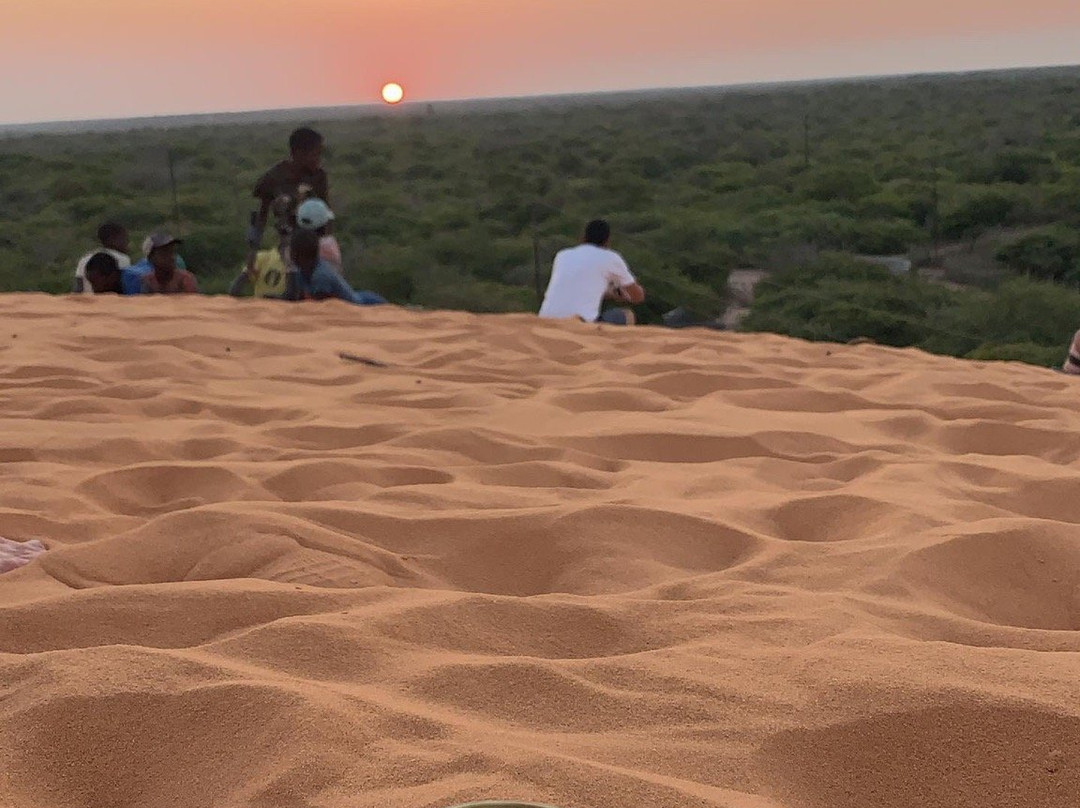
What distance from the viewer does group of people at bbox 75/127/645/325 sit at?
689cm

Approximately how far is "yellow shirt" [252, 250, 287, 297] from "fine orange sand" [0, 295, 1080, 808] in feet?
9.74

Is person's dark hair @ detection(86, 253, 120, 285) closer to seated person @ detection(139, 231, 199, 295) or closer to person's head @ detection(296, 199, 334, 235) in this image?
seated person @ detection(139, 231, 199, 295)

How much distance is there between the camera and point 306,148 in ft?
23.7

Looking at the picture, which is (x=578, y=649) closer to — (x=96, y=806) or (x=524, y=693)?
(x=524, y=693)

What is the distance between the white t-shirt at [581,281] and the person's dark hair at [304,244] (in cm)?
135

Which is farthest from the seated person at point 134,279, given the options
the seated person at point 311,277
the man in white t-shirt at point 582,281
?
the man in white t-shirt at point 582,281

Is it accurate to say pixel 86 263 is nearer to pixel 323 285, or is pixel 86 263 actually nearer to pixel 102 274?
pixel 102 274

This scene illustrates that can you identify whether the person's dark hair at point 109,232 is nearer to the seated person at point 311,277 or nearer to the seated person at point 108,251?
the seated person at point 108,251

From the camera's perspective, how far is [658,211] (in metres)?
18.8

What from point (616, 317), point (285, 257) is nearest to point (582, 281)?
point (616, 317)

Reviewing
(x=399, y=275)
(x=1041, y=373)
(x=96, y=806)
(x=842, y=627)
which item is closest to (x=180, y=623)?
(x=96, y=806)

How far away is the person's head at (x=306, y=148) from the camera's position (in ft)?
23.5

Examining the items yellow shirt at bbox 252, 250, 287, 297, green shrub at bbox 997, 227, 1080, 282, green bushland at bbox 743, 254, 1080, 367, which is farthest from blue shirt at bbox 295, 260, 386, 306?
green shrub at bbox 997, 227, 1080, 282

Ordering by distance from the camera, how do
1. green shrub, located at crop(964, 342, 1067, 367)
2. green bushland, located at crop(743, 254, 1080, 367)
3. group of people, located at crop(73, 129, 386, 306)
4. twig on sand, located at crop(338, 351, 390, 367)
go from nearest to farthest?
1. twig on sand, located at crop(338, 351, 390, 367)
2. group of people, located at crop(73, 129, 386, 306)
3. green shrub, located at crop(964, 342, 1067, 367)
4. green bushland, located at crop(743, 254, 1080, 367)
